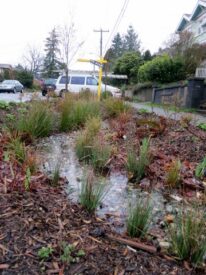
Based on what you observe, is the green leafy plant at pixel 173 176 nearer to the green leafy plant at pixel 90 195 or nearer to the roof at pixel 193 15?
the green leafy plant at pixel 90 195

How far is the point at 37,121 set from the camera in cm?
582

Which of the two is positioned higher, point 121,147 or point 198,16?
point 198,16

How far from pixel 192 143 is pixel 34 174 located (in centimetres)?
273

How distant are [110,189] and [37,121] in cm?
264

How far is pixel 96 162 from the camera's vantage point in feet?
13.6

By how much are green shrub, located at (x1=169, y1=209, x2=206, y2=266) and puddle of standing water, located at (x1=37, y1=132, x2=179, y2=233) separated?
2.00ft

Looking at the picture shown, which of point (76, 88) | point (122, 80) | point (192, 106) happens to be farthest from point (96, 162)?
point (122, 80)

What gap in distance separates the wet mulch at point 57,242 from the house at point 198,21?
2703 cm

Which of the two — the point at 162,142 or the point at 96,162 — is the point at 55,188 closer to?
the point at 96,162

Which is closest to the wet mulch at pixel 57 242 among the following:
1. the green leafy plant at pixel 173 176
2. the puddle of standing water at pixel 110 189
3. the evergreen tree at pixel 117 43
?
the puddle of standing water at pixel 110 189

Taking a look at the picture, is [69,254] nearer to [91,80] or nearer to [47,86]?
[47,86]

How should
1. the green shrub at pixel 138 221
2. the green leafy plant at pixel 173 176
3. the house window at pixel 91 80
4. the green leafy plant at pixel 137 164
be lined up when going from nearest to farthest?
the green shrub at pixel 138 221, the green leafy plant at pixel 173 176, the green leafy plant at pixel 137 164, the house window at pixel 91 80

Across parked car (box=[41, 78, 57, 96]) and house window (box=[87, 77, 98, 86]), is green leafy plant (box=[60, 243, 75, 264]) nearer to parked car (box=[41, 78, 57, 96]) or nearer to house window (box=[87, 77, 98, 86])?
parked car (box=[41, 78, 57, 96])

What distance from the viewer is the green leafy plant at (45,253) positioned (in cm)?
194
